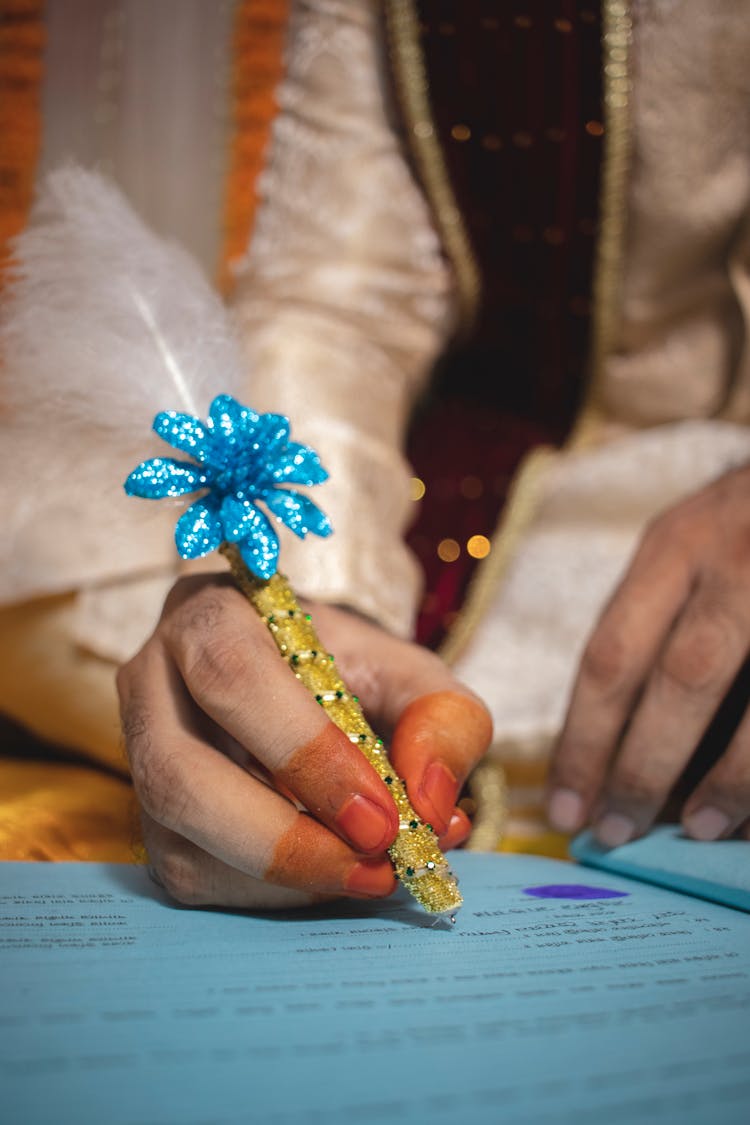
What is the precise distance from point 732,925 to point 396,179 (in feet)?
2.18

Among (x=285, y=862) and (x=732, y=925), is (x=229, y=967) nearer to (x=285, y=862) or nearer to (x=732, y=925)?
(x=285, y=862)

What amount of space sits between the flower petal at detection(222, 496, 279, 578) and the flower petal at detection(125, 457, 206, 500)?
0.02 metres

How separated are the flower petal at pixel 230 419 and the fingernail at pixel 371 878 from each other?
0.68 feet

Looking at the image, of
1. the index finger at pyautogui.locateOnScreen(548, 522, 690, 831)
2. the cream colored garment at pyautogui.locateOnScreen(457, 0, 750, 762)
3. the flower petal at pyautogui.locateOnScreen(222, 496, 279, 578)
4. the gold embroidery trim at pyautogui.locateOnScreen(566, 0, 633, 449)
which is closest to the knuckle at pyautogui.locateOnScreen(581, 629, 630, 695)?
the index finger at pyautogui.locateOnScreen(548, 522, 690, 831)

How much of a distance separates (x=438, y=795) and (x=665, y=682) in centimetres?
20

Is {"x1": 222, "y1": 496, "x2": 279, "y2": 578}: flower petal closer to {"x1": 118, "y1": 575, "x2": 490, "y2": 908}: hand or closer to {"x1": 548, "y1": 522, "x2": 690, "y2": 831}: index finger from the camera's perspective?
{"x1": 118, "y1": 575, "x2": 490, "y2": 908}: hand

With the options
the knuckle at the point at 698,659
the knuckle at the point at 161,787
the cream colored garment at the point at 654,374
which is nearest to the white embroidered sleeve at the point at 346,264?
the cream colored garment at the point at 654,374

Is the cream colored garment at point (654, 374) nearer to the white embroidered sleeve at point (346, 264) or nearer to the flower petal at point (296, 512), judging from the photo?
the white embroidered sleeve at point (346, 264)

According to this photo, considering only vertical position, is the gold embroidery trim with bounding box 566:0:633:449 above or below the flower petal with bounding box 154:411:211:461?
above

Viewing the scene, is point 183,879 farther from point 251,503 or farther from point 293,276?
point 293,276

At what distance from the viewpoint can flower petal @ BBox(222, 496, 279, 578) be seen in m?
0.47

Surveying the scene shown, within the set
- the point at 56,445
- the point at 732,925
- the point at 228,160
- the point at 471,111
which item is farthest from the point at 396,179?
the point at 732,925

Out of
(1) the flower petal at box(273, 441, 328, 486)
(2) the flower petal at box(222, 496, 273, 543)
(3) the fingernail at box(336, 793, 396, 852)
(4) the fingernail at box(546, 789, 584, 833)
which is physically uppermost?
(1) the flower petal at box(273, 441, 328, 486)

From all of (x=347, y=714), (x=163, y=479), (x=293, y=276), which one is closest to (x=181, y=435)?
(x=163, y=479)
